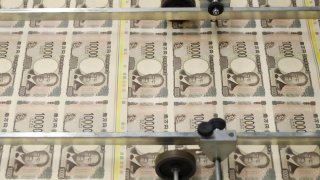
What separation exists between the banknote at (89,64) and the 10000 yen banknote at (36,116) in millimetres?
83

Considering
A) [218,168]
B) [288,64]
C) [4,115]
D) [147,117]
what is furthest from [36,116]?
[288,64]

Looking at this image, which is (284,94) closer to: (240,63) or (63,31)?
(240,63)

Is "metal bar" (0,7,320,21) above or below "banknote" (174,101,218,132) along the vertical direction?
above

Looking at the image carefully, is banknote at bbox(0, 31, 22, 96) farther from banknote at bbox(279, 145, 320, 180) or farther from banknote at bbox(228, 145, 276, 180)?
banknote at bbox(279, 145, 320, 180)

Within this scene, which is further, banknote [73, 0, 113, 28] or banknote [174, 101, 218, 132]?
banknote [73, 0, 113, 28]

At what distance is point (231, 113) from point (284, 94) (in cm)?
19

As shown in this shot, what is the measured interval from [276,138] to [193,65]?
0.42 m

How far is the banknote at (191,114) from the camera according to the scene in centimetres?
177

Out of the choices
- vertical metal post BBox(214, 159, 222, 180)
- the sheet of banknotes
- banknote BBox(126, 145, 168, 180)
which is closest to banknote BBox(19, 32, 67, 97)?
the sheet of banknotes

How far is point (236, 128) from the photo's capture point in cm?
175

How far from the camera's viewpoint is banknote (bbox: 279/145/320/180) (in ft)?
5.45

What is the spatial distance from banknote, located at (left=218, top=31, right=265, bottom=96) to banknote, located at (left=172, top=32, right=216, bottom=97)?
0.04 metres

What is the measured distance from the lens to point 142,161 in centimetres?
169

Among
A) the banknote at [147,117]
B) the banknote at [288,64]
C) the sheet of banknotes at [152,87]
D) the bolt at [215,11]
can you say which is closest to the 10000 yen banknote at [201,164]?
the sheet of banknotes at [152,87]
